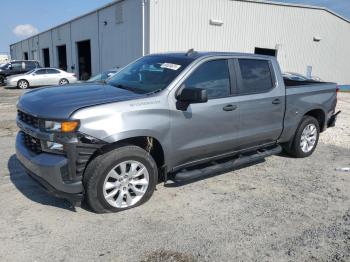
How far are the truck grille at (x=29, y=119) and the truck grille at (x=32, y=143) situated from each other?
16 centimetres

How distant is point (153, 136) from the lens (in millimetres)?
4164

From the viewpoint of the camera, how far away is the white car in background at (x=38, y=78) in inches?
888

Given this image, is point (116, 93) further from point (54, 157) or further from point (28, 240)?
point (28, 240)

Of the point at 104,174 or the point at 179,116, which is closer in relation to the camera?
the point at 104,174

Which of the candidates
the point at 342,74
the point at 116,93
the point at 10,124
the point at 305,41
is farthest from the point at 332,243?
the point at 342,74

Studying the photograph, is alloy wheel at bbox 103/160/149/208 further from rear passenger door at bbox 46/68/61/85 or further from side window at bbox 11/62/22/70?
side window at bbox 11/62/22/70

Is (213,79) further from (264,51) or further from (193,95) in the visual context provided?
(264,51)

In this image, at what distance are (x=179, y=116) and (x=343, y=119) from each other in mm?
9490

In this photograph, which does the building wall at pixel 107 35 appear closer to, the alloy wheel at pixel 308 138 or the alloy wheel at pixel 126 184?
the alloy wheel at pixel 308 138

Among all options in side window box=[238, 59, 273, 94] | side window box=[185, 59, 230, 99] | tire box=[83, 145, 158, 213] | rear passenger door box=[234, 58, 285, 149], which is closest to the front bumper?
tire box=[83, 145, 158, 213]

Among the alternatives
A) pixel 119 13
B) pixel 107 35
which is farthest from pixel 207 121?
pixel 107 35

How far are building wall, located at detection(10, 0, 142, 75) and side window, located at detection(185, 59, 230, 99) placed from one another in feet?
50.3

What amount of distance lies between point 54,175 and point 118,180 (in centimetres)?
73

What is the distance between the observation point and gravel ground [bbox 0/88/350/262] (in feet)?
11.1
